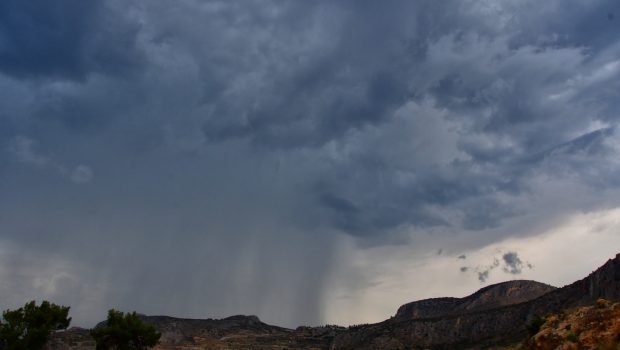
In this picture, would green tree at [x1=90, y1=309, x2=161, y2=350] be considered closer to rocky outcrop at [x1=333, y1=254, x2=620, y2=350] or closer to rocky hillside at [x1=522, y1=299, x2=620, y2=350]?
rocky hillside at [x1=522, y1=299, x2=620, y2=350]

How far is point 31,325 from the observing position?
220 ft

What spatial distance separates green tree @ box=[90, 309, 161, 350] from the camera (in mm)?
68688

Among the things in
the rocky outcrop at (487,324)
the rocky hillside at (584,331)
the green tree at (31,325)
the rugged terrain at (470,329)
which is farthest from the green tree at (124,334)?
the rocky outcrop at (487,324)

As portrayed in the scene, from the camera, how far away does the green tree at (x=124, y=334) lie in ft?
225

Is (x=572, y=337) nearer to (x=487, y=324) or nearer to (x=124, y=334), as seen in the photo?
(x=124, y=334)

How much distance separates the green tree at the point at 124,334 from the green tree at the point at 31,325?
18.5 ft

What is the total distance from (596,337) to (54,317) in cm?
6751

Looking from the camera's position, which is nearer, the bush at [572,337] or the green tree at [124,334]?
the bush at [572,337]

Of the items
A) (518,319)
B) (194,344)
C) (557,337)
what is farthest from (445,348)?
(557,337)

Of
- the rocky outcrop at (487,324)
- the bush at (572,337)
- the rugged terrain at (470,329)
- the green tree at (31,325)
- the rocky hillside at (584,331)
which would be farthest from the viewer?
the rocky outcrop at (487,324)

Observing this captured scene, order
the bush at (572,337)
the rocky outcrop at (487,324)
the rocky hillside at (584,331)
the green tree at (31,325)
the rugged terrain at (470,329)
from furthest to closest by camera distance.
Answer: the rocky outcrop at (487,324)
the rugged terrain at (470,329)
the green tree at (31,325)
the bush at (572,337)
the rocky hillside at (584,331)

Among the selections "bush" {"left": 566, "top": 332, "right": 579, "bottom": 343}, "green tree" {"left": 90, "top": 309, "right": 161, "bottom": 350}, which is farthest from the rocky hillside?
"green tree" {"left": 90, "top": 309, "right": 161, "bottom": 350}

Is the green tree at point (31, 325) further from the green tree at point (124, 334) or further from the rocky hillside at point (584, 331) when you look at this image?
the rocky hillside at point (584, 331)

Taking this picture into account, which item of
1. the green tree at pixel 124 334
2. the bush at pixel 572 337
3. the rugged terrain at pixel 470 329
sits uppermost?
the rugged terrain at pixel 470 329
